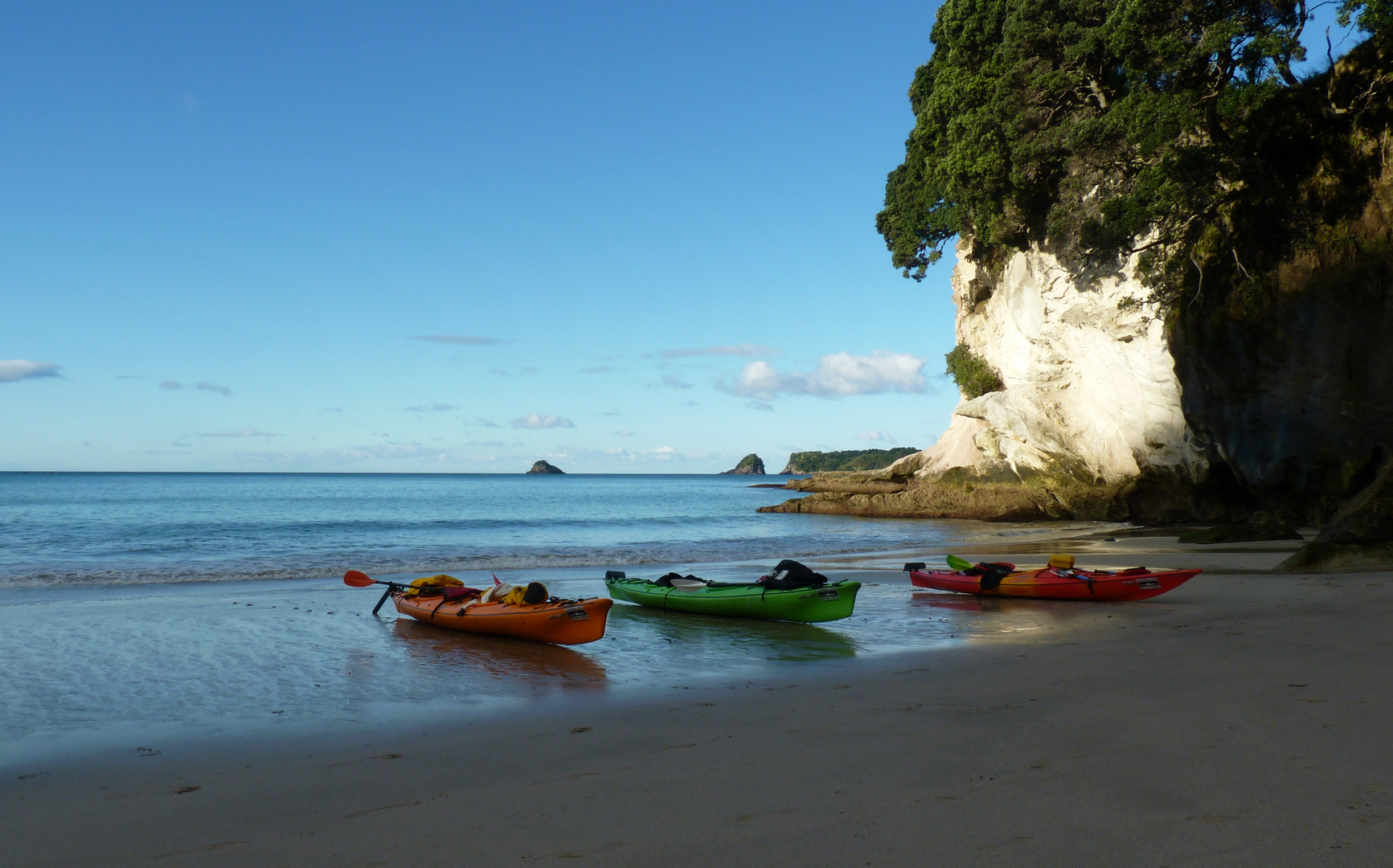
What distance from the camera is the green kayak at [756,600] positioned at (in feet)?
33.3

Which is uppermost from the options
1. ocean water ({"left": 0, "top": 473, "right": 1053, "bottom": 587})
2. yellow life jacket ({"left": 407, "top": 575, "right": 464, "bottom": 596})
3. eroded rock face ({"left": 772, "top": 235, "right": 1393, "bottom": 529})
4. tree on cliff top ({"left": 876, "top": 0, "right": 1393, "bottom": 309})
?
tree on cliff top ({"left": 876, "top": 0, "right": 1393, "bottom": 309})

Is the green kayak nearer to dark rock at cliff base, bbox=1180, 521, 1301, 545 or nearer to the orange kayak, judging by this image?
the orange kayak

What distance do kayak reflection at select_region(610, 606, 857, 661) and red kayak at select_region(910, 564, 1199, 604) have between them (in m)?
3.59

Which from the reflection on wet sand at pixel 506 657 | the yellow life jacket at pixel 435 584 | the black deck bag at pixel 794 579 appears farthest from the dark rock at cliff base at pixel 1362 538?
the yellow life jacket at pixel 435 584

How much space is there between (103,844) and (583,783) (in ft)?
7.04

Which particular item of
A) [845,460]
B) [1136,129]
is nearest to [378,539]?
[1136,129]

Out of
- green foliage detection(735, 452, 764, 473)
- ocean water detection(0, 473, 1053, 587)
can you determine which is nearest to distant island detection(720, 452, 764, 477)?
green foliage detection(735, 452, 764, 473)

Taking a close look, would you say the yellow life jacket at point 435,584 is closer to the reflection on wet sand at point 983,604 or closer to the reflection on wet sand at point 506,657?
the reflection on wet sand at point 506,657

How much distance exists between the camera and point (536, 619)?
9.29 metres

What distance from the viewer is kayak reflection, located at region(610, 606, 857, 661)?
28.0 feet

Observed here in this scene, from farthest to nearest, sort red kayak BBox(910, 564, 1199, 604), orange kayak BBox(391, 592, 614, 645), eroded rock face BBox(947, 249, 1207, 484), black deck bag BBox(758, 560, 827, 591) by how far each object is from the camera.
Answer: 1. eroded rock face BBox(947, 249, 1207, 484)
2. red kayak BBox(910, 564, 1199, 604)
3. black deck bag BBox(758, 560, 827, 591)
4. orange kayak BBox(391, 592, 614, 645)

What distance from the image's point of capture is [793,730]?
5.29 meters

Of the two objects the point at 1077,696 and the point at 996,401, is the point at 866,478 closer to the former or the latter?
the point at 996,401

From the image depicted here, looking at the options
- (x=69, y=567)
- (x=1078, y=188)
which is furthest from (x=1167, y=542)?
(x=69, y=567)
